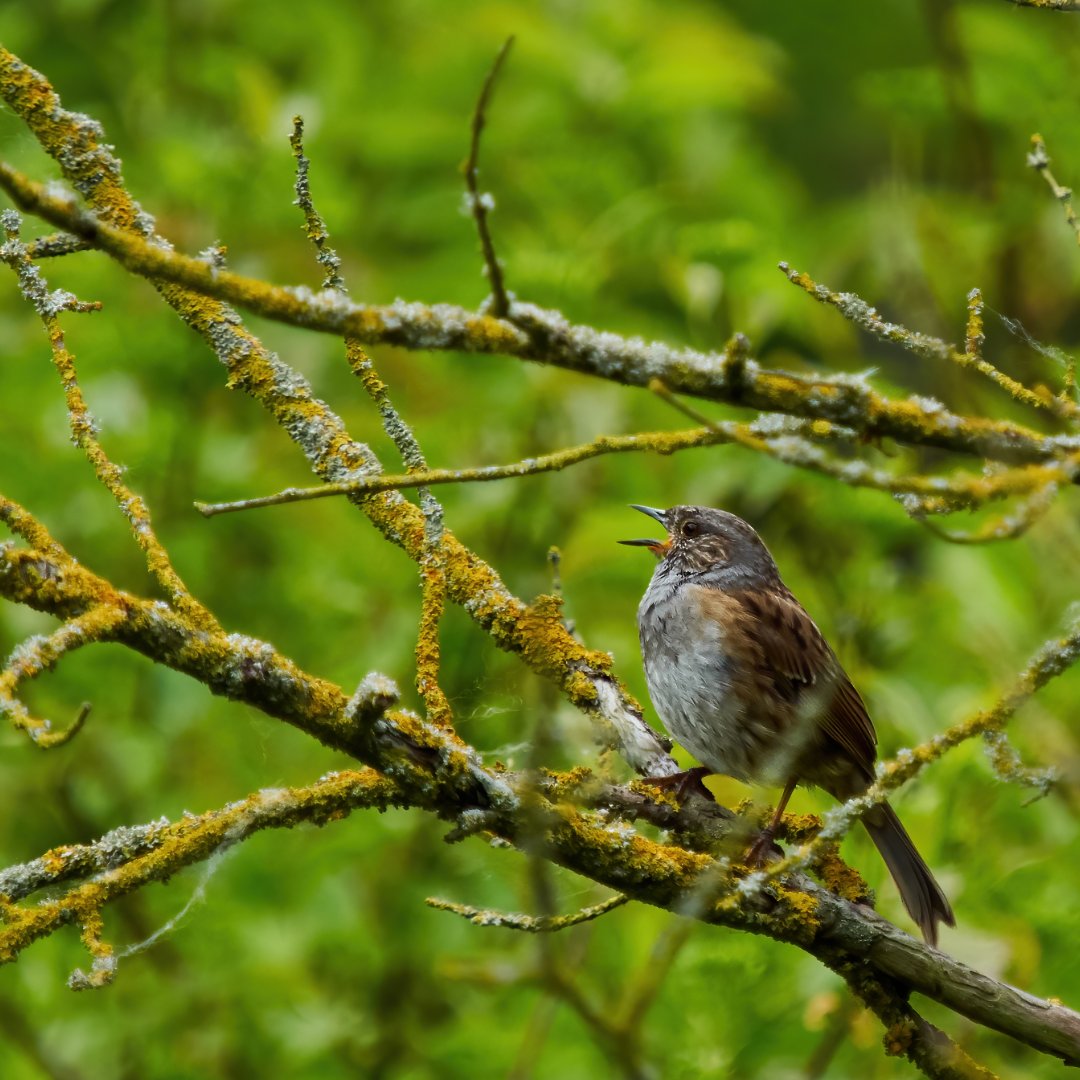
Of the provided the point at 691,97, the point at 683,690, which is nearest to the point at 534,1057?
the point at 683,690

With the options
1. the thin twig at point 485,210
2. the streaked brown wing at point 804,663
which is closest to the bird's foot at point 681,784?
the streaked brown wing at point 804,663

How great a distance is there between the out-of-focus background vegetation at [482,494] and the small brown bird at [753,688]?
6.8 inches

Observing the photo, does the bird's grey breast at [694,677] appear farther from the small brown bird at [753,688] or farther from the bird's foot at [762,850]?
the bird's foot at [762,850]

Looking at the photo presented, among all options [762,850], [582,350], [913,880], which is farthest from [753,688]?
[582,350]

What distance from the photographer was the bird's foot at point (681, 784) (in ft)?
9.59

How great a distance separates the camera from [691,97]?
6.38 m

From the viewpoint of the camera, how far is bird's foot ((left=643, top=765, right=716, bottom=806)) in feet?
9.59

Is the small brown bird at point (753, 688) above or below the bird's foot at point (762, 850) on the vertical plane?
above

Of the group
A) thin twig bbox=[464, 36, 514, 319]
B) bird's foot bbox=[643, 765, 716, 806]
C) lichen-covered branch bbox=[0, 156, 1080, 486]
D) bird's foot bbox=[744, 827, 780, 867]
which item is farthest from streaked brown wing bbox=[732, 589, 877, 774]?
thin twig bbox=[464, 36, 514, 319]

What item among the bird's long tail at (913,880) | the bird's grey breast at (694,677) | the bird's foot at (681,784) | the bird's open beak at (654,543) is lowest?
the bird's foot at (681,784)

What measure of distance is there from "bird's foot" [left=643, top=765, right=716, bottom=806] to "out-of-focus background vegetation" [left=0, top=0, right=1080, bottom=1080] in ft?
1.46

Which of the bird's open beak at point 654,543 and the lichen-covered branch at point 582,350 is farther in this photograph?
the bird's open beak at point 654,543

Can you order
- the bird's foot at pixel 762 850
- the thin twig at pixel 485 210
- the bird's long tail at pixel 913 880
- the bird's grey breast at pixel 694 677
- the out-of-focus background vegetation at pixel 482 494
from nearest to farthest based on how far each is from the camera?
the thin twig at pixel 485 210, the bird's foot at pixel 762 850, the bird's long tail at pixel 913 880, the bird's grey breast at pixel 694 677, the out-of-focus background vegetation at pixel 482 494

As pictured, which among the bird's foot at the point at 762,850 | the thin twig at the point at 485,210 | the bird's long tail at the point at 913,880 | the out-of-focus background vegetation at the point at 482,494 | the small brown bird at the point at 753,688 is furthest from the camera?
the out-of-focus background vegetation at the point at 482,494
